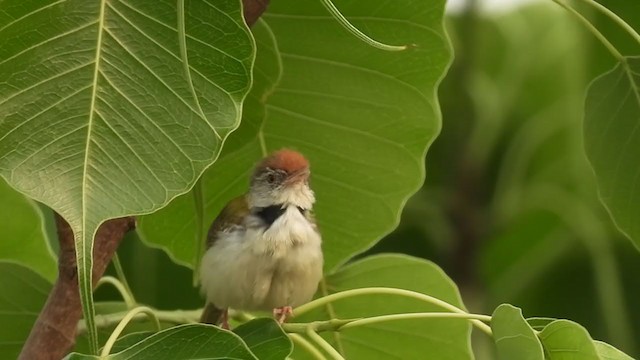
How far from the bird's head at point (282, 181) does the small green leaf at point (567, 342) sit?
1.91 feet

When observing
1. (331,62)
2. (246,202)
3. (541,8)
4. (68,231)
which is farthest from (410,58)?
(541,8)

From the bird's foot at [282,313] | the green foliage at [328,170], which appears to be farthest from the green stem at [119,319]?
the bird's foot at [282,313]

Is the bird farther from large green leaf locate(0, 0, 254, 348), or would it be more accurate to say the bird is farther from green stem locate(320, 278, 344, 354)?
large green leaf locate(0, 0, 254, 348)

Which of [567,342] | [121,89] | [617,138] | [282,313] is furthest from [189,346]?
[617,138]

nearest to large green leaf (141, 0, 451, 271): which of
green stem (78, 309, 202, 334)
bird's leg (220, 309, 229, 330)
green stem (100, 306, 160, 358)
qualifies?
bird's leg (220, 309, 229, 330)

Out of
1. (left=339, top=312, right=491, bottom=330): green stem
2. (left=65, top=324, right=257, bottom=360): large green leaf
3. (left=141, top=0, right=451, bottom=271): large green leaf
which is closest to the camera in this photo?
(left=65, top=324, right=257, bottom=360): large green leaf

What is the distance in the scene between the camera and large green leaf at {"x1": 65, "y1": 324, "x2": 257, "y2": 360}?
3.79ft

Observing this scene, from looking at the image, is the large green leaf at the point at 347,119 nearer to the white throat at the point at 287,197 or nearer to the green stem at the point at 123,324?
the white throat at the point at 287,197

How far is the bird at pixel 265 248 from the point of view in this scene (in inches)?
70.6

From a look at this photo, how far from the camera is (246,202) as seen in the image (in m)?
1.89

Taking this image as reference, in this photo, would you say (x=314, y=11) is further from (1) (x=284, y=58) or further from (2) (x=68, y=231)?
(2) (x=68, y=231)

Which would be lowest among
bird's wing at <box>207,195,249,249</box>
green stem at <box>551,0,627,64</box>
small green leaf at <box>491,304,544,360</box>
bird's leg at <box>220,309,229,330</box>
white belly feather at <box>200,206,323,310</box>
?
bird's leg at <box>220,309,229,330</box>

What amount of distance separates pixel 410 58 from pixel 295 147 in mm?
196

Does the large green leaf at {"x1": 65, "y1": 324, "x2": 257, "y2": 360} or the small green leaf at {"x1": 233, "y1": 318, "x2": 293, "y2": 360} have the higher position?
the large green leaf at {"x1": 65, "y1": 324, "x2": 257, "y2": 360}
